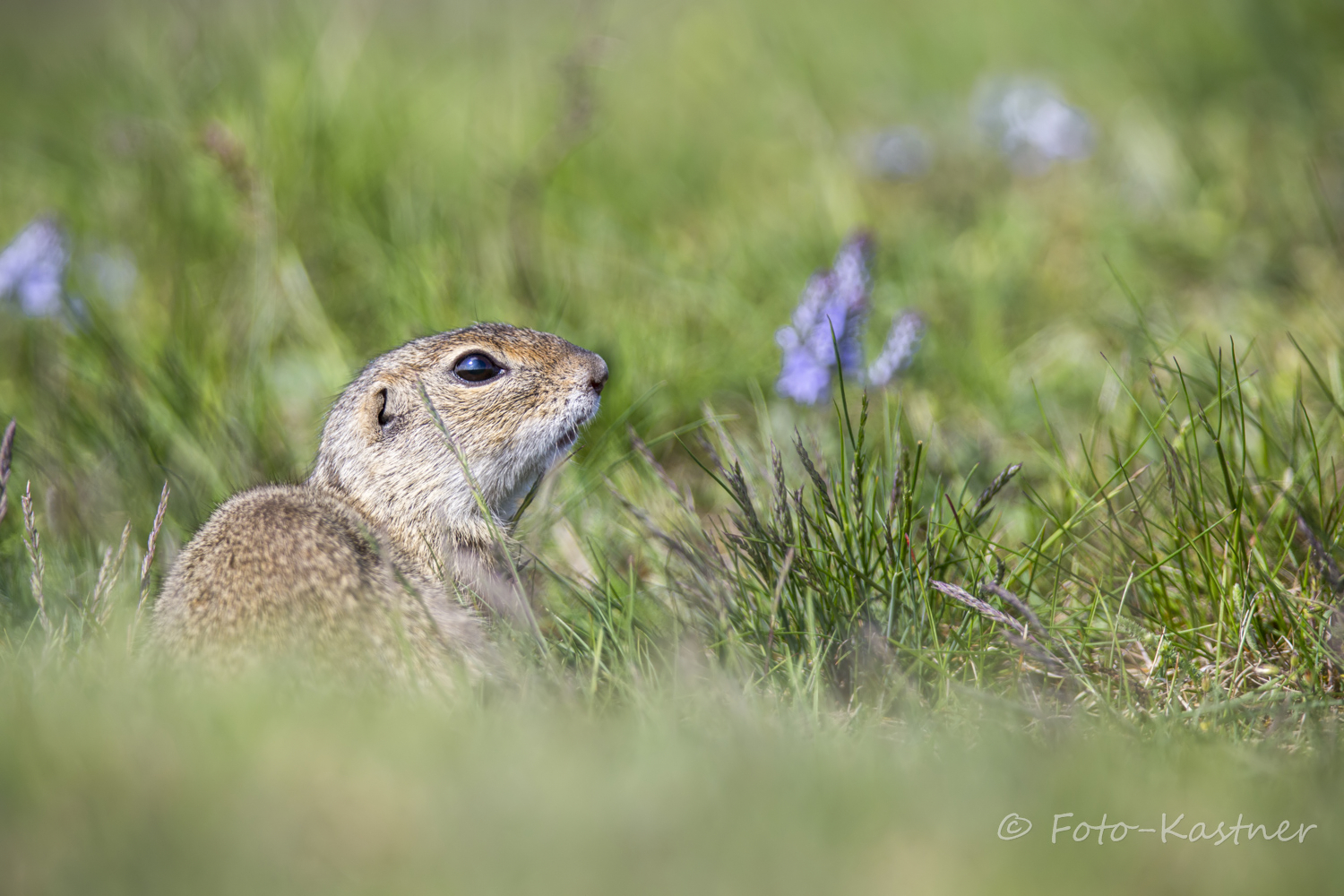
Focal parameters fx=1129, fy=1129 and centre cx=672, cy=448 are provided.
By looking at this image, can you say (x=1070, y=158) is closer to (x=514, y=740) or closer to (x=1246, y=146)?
(x=1246, y=146)

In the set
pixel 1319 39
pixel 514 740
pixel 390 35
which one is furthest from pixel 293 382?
pixel 1319 39

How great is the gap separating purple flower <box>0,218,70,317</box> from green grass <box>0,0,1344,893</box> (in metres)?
0.20

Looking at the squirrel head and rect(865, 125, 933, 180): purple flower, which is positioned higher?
rect(865, 125, 933, 180): purple flower

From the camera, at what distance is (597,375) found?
3332 millimetres

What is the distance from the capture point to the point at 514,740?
1904 millimetres

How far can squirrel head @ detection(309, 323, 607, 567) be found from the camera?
3.22 meters

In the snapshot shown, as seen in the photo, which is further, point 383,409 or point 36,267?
point 36,267

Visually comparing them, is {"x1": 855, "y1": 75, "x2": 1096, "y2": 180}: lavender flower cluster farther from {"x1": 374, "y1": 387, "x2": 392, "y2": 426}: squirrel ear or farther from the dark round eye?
{"x1": 374, "y1": 387, "x2": 392, "y2": 426}: squirrel ear

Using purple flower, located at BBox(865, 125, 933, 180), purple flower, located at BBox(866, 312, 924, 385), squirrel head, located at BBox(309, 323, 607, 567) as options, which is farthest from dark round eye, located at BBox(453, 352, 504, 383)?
purple flower, located at BBox(865, 125, 933, 180)

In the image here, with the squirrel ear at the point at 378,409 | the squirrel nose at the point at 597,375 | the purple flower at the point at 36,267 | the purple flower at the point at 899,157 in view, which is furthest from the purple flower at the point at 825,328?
the purple flower at the point at 36,267

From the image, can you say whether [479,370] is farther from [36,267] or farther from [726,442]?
[36,267]

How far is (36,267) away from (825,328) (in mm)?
2745

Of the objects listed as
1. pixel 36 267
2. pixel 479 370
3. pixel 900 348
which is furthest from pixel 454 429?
pixel 36 267

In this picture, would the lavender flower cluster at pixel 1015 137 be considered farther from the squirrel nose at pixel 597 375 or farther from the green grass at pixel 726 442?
the squirrel nose at pixel 597 375
